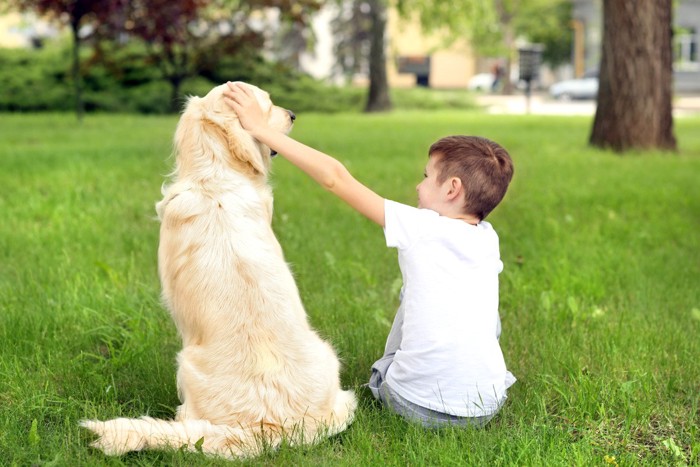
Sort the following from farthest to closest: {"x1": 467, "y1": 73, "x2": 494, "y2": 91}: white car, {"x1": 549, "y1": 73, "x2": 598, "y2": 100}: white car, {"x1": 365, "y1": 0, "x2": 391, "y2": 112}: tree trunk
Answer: {"x1": 467, "y1": 73, "x2": 494, "y2": 91}: white car → {"x1": 549, "y1": 73, "x2": 598, "y2": 100}: white car → {"x1": 365, "y1": 0, "x2": 391, "y2": 112}: tree trunk

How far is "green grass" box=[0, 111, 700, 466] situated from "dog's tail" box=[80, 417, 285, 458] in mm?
58

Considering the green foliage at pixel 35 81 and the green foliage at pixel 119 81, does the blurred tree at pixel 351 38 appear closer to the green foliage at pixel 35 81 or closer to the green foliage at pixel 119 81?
the green foliage at pixel 119 81

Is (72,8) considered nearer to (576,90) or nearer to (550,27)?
(576,90)

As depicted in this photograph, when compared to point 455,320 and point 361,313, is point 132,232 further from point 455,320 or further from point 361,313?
point 455,320

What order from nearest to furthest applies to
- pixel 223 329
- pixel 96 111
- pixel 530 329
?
pixel 223 329
pixel 530 329
pixel 96 111

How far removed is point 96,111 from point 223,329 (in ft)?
74.8

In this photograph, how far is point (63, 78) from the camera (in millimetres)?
25766

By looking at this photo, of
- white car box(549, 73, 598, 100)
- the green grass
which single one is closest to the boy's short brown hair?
the green grass

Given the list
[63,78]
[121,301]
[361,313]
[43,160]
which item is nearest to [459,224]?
[361,313]

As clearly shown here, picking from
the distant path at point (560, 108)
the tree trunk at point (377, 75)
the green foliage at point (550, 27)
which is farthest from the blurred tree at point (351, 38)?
the tree trunk at point (377, 75)

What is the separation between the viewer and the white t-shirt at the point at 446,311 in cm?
321

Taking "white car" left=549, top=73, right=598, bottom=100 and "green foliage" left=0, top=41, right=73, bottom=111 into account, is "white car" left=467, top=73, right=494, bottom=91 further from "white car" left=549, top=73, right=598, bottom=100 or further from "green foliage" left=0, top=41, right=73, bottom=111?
"green foliage" left=0, top=41, right=73, bottom=111

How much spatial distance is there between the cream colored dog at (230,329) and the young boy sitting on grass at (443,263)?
0.24 meters

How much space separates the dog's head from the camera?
3.30 m
